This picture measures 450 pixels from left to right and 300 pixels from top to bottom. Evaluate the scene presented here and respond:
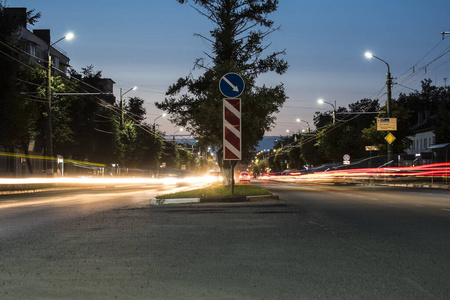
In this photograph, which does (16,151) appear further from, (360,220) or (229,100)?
(360,220)

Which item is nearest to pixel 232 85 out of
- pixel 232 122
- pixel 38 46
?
pixel 232 122

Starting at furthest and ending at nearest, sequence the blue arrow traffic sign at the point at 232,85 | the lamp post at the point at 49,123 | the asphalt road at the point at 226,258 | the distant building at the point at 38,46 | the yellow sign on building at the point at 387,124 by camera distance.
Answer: the distant building at the point at 38,46, the yellow sign on building at the point at 387,124, the lamp post at the point at 49,123, the blue arrow traffic sign at the point at 232,85, the asphalt road at the point at 226,258

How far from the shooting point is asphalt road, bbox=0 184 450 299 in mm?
5176

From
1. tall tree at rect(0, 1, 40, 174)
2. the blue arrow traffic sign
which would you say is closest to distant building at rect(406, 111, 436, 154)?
tall tree at rect(0, 1, 40, 174)

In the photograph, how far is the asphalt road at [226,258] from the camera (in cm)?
518

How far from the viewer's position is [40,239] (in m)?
8.65

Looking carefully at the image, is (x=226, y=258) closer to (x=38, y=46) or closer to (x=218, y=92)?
(x=218, y=92)

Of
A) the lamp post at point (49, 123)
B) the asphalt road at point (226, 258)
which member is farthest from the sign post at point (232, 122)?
the lamp post at point (49, 123)

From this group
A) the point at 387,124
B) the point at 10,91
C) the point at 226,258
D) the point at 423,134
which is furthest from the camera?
the point at 423,134

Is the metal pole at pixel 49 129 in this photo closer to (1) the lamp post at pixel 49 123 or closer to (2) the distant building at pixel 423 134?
(1) the lamp post at pixel 49 123

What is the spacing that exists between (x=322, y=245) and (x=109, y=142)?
64.8 metres

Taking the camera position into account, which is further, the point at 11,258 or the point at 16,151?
the point at 16,151

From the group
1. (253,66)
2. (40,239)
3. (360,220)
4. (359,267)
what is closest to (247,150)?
(253,66)

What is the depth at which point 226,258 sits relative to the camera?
22.6 feet
